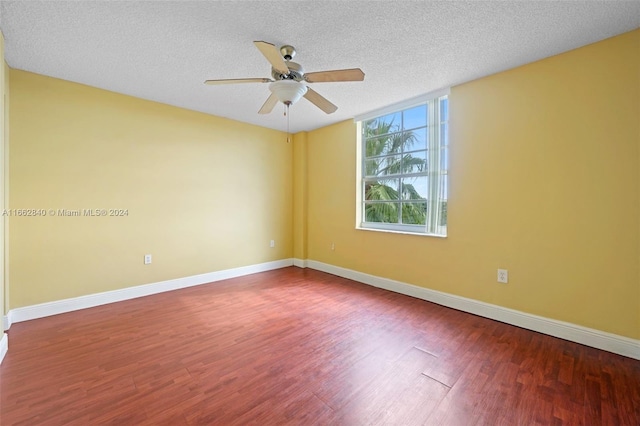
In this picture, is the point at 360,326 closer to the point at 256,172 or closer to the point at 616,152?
the point at 616,152

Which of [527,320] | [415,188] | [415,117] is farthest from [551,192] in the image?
[415,117]

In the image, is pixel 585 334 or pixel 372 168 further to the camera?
pixel 372 168

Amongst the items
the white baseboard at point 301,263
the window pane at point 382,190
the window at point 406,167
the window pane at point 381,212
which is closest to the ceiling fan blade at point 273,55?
the window at point 406,167

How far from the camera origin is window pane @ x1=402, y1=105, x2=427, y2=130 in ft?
10.9

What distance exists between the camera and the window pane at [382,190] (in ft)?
12.1

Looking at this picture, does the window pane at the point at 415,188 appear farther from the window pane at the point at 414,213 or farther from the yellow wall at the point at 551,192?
the yellow wall at the point at 551,192

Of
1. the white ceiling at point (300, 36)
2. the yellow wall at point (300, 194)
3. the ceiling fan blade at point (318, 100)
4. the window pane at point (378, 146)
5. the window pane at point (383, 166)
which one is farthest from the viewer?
the yellow wall at point (300, 194)

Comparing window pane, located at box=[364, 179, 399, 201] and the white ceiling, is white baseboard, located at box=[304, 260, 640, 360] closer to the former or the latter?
window pane, located at box=[364, 179, 399, 201]

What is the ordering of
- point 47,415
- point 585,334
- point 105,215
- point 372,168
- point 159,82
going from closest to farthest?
point 47,415, point 585,334, point 159,82, point 105,215, point 372,168

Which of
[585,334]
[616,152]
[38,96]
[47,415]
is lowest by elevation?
[47,415]

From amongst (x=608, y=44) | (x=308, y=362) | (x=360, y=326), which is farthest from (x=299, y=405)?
(x=608, y=44)

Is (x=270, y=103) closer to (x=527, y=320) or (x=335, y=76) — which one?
(x=335, y=76)

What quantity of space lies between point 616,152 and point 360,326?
96.9 inches

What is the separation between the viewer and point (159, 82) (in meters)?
2.82
